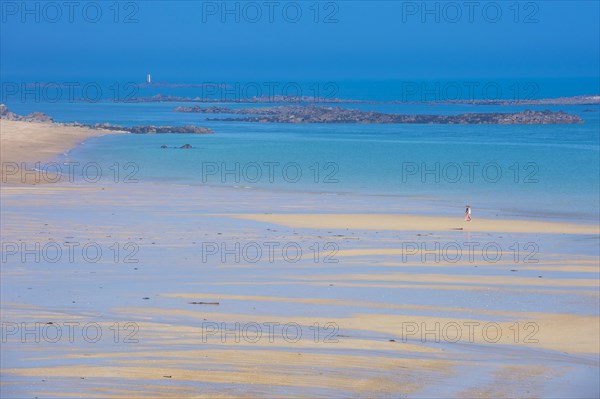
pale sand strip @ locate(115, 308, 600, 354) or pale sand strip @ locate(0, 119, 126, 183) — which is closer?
pale sand strip @ locate(115, 308, 600, 354)

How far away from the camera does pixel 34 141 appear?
39438 millimetres

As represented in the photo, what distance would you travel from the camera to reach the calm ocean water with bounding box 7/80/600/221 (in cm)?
2670

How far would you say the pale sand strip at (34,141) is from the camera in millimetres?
31584

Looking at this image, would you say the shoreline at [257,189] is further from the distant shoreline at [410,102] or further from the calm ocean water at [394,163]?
the distant shoreline at [410,102]

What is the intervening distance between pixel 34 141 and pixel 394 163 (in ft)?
44.8

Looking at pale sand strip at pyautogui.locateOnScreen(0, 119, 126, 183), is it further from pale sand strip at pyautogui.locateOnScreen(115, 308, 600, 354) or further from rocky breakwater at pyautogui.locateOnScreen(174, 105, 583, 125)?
rocky breakwater at pyautogui.locateOnScreen(174, 105, 583, 125)

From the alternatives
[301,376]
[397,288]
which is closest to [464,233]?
[397,288]

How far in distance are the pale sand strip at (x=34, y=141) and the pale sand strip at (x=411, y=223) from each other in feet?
28.6

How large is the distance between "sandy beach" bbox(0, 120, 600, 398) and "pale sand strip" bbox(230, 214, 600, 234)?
57mm

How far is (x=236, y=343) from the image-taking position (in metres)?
9.70

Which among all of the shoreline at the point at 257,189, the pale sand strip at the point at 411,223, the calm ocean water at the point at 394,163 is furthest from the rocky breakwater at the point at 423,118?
the pale sand strip at the point at 411,223

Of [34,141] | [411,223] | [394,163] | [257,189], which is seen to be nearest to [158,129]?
[34,141]

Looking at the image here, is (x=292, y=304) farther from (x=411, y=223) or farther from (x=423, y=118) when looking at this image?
(x=423, y=118)

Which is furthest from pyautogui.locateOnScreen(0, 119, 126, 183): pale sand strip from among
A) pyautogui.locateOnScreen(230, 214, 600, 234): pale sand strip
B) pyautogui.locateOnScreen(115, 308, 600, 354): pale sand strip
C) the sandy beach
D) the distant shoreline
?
the distant shoreline
